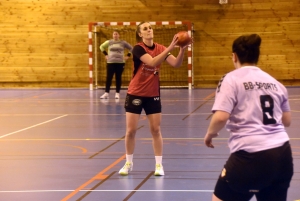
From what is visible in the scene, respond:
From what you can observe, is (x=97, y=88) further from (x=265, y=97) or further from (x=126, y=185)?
(x=265, y=97)

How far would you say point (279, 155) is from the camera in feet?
11.1

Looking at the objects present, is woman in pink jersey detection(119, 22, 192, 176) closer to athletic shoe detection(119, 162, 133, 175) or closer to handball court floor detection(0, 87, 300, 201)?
athletic shoe detection(119, 162, 133, 175)

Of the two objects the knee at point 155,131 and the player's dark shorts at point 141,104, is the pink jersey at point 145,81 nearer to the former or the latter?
the player's dark shorts at point 141,104

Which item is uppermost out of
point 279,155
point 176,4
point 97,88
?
point 176,4

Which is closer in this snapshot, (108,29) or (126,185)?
(126,185)

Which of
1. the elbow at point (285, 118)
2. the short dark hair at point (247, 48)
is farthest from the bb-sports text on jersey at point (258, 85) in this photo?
the elbow at point (285, 118)

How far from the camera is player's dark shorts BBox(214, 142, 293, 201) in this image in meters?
3.37

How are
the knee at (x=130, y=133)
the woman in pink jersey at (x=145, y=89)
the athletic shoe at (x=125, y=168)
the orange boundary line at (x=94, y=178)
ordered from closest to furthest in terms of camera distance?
the orange boundary line at (x=94, y=178) < the woman in pink jersey at (x=145, y=89) < the knee at (x=130, y=133) < the athletic shoe at (x=125, y=168)

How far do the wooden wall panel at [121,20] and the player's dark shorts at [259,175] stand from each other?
18053 millimetres

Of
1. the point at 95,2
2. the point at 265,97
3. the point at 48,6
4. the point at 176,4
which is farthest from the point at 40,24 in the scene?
the point at 265,97

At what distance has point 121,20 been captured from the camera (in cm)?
2155

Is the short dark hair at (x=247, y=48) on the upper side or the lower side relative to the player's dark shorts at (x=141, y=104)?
upper

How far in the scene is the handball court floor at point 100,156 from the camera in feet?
19.7

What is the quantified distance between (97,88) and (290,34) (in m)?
7.21
